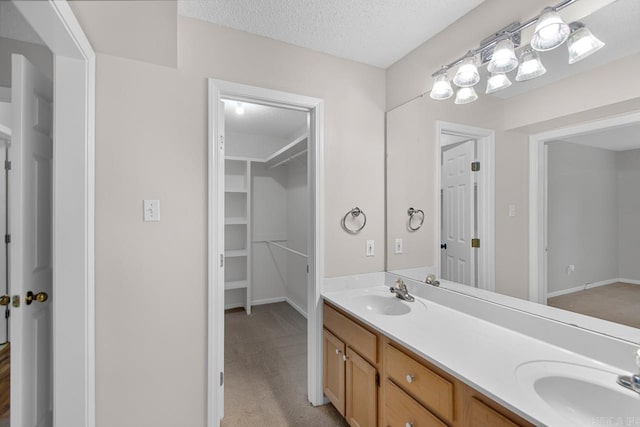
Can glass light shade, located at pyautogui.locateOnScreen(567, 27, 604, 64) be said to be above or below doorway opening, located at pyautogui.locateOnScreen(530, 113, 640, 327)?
above

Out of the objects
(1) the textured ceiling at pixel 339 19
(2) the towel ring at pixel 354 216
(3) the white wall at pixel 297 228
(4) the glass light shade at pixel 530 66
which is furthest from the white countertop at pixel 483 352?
(3) the white wall at pixel 297 228

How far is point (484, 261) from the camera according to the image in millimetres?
1546

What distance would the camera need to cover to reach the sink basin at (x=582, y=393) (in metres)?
0.84

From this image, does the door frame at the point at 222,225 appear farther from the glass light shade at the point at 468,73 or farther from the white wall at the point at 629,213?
the white wall at the point at 629,213

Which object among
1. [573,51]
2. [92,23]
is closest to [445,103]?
[573,51]

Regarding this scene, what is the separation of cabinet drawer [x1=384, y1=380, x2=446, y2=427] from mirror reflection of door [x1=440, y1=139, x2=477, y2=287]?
0.72 m

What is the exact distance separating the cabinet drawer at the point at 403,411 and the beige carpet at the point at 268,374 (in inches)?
25.2

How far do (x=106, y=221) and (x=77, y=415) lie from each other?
90cm

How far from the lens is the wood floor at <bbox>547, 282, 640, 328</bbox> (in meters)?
1.01

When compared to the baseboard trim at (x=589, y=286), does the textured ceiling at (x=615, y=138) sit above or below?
above

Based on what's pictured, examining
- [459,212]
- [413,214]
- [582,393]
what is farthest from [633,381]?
[413,214]

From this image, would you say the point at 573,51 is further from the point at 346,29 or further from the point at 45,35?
the point at 45,35

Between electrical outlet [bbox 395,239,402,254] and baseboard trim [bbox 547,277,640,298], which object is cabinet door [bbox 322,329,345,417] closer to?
electrical outlet [bbox 395,239,402,254]

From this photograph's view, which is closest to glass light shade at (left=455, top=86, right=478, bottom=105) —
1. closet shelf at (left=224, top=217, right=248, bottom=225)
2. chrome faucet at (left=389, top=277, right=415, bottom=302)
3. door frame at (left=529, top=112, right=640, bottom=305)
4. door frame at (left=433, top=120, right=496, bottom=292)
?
door frame at (left=433, top=120, right=496, bottom=292)
